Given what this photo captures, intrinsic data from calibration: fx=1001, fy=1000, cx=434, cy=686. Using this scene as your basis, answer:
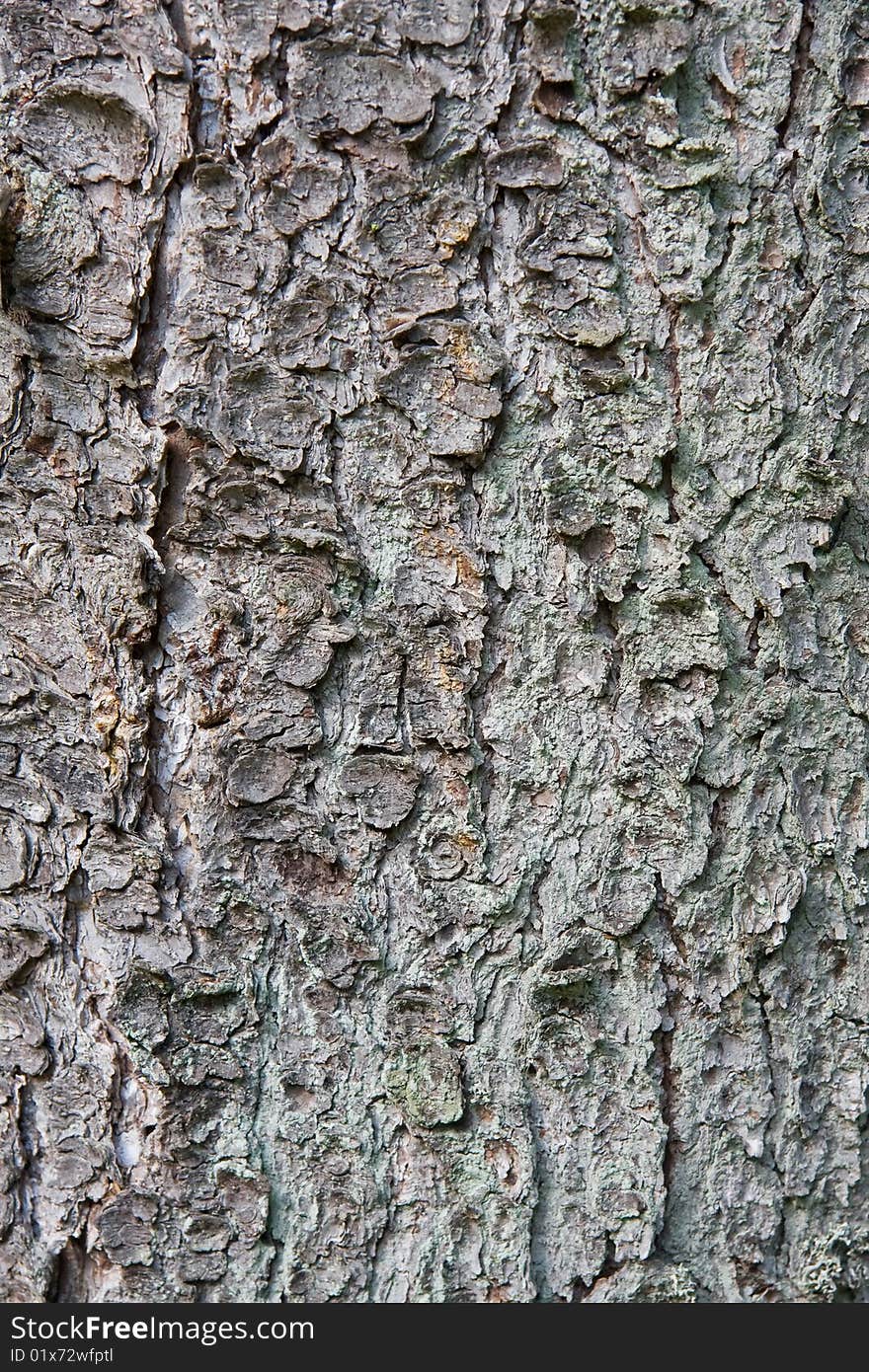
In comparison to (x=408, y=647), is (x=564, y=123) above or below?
above

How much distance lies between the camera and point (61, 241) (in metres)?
1.21

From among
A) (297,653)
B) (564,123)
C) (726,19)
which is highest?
(726,19)

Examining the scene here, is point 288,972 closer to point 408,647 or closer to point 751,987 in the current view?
point 408,647

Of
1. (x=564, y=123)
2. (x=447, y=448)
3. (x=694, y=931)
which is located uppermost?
(x=564, y=123)

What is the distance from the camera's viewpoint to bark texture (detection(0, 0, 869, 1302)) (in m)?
1.19

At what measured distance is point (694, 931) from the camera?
1.21 metres

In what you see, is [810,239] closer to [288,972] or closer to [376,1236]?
[288,972]

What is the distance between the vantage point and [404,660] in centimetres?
Result: 120

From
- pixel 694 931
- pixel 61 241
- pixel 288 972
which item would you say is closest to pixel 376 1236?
pixel 288 972

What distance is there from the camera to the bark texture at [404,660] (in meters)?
1.19

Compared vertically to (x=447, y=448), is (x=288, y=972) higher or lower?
lower

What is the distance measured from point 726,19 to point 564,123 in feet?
0.74

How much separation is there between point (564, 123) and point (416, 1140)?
122 cm
